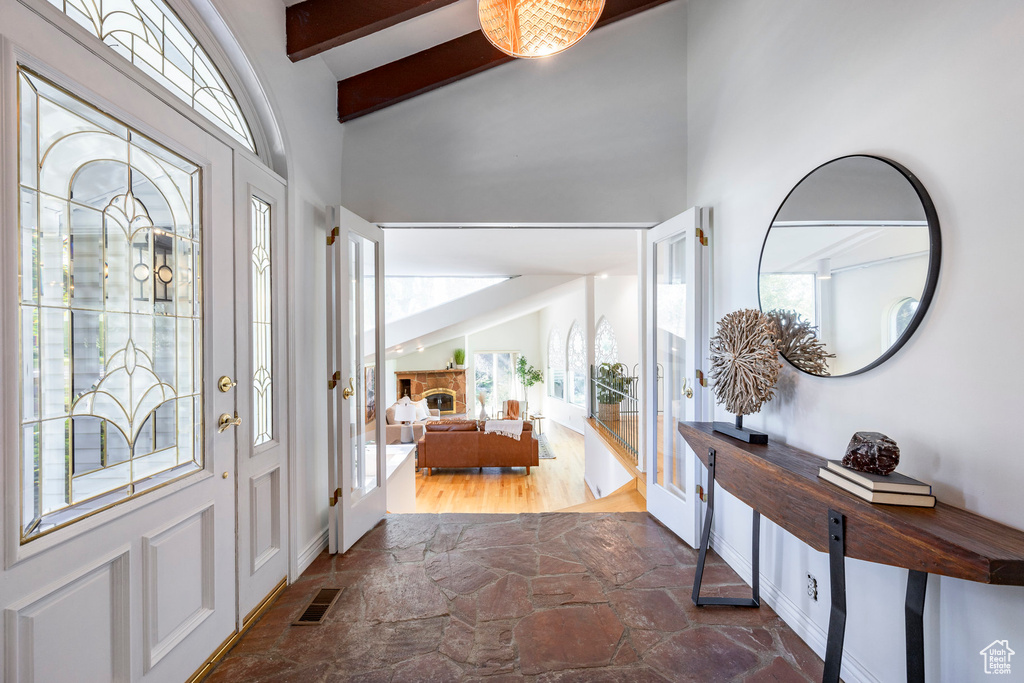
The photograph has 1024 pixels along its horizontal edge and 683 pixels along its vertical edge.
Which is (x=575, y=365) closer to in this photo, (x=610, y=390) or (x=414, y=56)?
(x=610, y=390)

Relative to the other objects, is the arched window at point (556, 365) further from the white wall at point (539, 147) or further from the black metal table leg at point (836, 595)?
the black metal table leg at point (836, 595)

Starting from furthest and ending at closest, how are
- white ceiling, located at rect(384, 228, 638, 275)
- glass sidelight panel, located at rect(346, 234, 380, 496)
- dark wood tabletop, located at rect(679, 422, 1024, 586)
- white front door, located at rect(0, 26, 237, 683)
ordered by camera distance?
white ceiling, located at rect(384, 228, 638, 275) → glass sidelight panel, located at rect(346, 234, 380, 496) → white front door, located at rect(0, 26, 237, 683) → dark wood tabletop, located at rect(679, 422, 1024, 586)

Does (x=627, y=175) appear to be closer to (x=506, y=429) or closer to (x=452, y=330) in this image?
(x=506, y=429)

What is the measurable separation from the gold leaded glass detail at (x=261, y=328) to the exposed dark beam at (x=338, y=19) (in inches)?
34.5

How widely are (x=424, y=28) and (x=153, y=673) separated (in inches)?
126

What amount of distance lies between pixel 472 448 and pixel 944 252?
567cm

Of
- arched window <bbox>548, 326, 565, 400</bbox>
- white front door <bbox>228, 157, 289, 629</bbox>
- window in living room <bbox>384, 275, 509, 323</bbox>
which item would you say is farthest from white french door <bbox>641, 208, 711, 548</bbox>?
arched window <bbox>548, 326, 565, 400</bbox>

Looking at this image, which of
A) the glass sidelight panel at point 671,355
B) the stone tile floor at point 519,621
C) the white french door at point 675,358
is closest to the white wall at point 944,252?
the stone tile floor at point 519,621

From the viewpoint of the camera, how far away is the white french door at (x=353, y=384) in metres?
2.66

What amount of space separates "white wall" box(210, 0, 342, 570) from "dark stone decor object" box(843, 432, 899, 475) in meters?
2.39

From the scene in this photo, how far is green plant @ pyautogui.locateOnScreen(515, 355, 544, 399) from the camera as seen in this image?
11234 millimetres

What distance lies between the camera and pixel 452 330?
31.8 ft

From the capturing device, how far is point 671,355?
2971mm

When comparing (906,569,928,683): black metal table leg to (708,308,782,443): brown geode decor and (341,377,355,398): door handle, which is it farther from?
(341,377,355,398): door handle
